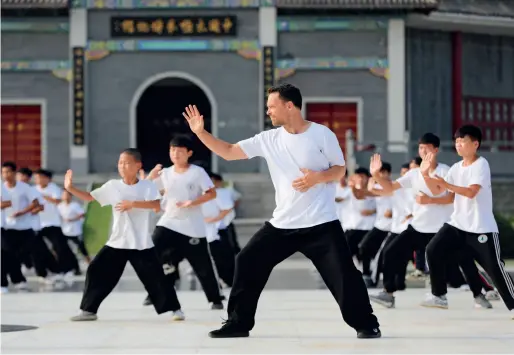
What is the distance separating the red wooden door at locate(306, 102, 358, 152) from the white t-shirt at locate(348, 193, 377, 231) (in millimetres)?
10161

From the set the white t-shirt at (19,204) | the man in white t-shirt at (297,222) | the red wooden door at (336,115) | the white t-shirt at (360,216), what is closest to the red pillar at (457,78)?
the red wooden door at (336,115)

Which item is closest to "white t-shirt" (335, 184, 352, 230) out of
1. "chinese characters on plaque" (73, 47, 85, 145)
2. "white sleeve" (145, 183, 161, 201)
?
"white sleeve" (145, 183, 161, 201)

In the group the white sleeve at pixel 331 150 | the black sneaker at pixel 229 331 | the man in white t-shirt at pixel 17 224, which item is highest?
the white sleeve at pixel 331 150

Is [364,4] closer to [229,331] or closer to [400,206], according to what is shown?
[400,206]

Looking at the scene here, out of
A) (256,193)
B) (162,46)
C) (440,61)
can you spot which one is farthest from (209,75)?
(440,61)

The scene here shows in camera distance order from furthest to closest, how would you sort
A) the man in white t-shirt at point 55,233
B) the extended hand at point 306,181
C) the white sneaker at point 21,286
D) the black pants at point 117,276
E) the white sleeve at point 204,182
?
1. the man in white t-shirt at point 55,233
2. the white sneaker at point 21,286
3. the white sleeve at point 204,182
4. the black pants at point 117,276
5. the extended hand at point 306,181

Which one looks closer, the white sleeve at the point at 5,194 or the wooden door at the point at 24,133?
the white sleeve at the point at 5,194

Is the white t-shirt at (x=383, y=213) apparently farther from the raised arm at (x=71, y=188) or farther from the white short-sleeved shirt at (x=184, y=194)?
the raised arm at (x=71, y=188)

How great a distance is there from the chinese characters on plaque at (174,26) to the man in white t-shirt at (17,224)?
11.8 metres

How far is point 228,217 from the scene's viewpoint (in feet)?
51.9

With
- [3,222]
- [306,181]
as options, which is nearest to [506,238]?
[3,222]

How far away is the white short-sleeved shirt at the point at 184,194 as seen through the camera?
37.5 feet

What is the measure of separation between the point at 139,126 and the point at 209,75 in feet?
12.6

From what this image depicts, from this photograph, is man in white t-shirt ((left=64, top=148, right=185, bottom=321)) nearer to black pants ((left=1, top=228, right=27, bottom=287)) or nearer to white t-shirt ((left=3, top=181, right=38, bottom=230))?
black pants ((left=1, top=228, right=27, bottom=287))
